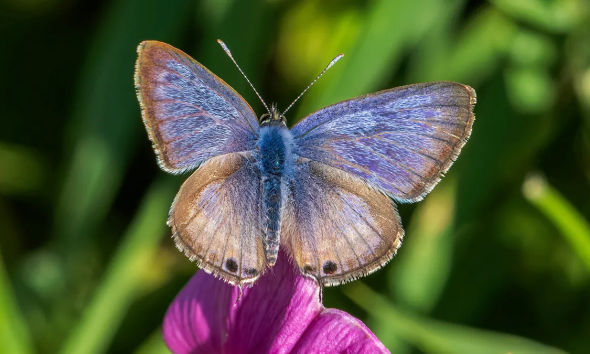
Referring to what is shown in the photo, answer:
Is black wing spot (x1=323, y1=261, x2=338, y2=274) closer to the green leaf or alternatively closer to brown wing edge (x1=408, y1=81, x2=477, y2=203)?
brown wing edge (x1=408, y1=81, x2=477, y2=203)

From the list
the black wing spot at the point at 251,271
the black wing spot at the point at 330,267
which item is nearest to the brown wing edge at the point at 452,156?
the black wing spot at the point at 330,267

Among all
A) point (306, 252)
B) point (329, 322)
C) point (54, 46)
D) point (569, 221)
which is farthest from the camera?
point (54, 46)

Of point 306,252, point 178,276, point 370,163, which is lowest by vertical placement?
point 178,276

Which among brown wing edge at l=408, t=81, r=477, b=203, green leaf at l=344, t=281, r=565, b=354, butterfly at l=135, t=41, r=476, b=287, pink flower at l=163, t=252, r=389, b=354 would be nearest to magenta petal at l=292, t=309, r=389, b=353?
pink flower at l=163, t=252, r=389, b=354

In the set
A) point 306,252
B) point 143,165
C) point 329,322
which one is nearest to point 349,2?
point 143,165

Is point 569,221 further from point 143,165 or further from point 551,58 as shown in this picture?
point 143,165

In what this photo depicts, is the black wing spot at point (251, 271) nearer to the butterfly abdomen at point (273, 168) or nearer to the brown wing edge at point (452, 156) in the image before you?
the butterfly abdomen at point (273, 168)
